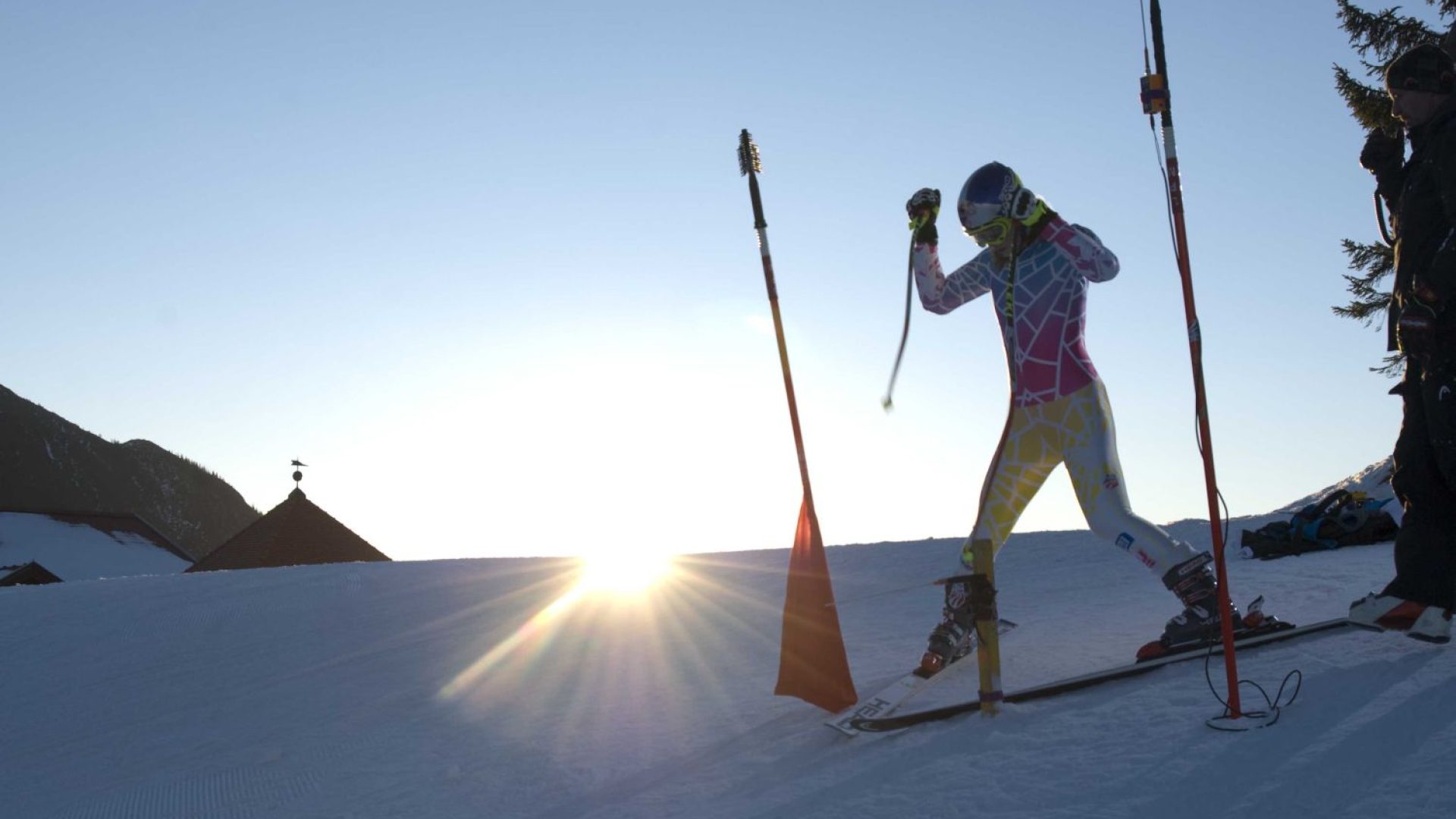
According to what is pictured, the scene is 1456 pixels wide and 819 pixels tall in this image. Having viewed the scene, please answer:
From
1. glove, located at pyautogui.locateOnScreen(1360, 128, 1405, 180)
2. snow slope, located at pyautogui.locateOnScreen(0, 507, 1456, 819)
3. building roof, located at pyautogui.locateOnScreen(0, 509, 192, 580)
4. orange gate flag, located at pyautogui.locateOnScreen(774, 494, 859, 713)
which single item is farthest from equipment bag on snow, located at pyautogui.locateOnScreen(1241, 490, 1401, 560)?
building roof, located at pyautogui.locateOnScreen(0, 509, 192, 580)

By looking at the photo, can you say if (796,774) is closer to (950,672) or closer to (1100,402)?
(950,672)

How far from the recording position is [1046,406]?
454 cm

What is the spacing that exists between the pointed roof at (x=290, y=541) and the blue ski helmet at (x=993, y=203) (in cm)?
2182

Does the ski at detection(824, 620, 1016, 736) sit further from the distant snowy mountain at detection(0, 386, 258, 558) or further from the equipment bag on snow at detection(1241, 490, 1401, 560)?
the distant snowy mountain at detection(0, 386, 258, 558)

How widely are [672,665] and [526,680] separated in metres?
0.75

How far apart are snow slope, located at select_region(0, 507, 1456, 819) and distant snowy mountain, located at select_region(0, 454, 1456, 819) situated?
0.02 metres

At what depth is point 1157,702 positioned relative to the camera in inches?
143

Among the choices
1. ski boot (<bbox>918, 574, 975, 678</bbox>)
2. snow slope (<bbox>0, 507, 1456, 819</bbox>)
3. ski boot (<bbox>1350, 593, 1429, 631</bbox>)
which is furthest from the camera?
ski boot (<bbox>918, 574, 975, 678</bbox>)

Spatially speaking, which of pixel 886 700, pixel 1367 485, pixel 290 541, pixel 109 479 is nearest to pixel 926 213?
pixel 886 700

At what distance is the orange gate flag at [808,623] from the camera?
172 inches

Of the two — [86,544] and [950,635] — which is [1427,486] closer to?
[950,635]

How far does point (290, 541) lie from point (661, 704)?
21900mm

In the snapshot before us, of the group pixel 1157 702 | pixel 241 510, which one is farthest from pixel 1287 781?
pixel 241 510

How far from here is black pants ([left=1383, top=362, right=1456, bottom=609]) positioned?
3834 millimetres
